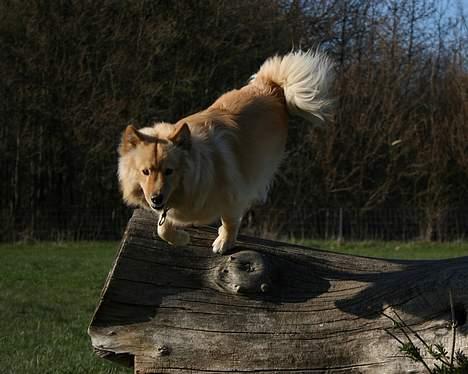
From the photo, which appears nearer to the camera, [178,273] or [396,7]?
[178,273]

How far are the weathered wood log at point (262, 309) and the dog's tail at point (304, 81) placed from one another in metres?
1.80

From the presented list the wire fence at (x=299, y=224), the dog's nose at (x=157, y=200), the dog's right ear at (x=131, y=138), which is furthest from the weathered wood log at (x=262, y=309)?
the wire fence at (x=299, y=224)

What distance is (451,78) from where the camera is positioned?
2427cm

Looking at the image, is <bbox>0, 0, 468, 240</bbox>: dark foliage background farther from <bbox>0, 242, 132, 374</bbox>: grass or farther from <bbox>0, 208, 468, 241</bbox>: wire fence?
<bbox>0, 242, 132, 374</bbox>: grass

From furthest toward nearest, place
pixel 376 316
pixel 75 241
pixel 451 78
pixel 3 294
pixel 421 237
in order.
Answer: pixel 451 78, pixel 421 237, pixel 75 241, pixel 3 294, pixel 376 316

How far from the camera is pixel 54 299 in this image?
982cm

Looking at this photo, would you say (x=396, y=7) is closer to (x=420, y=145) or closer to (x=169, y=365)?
(x=420, y=145)

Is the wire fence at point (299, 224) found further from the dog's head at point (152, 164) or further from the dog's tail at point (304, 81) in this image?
the dog's head at point (152, 164)

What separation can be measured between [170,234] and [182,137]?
0.61 meters

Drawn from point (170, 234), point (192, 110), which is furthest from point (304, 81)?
point (192, 110)

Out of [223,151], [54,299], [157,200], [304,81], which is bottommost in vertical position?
[54,299]

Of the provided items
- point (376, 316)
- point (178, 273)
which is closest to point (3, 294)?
point (178, 273)

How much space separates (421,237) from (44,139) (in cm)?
1095

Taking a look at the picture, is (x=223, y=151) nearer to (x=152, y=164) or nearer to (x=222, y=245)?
(x=152, y=164)
